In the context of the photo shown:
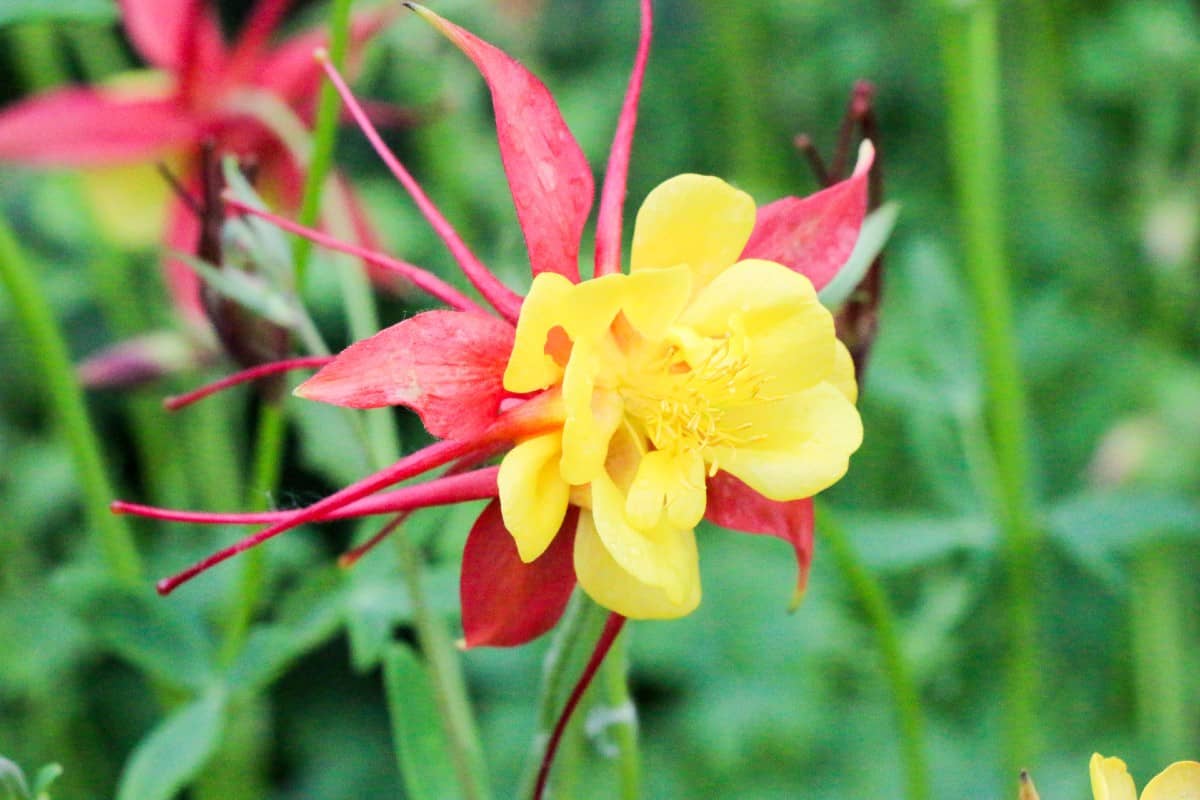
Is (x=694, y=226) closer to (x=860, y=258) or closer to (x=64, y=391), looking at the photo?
(x=860, y=258)

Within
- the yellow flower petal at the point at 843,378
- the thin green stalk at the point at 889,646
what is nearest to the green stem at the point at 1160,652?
the thin green stalk at the point at 889,646

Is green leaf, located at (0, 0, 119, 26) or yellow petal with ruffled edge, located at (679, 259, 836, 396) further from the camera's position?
green leaf, located at (0, 0, 119, 26)

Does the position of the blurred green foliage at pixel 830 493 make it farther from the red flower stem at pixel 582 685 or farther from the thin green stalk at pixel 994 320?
the red flower stem at pixel 582 685

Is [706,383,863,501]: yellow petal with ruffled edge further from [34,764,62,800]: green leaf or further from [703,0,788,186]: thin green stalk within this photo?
[703,0,788,186]: thin green stalk

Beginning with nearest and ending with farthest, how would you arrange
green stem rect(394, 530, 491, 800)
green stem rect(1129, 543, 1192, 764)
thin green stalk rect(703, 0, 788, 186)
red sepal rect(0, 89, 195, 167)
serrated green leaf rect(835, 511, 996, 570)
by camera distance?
green stem rect(394, 530, 491, 800) < red sepal rect(0, 89, 195, 167) < serrated green leaf rect(835, 511, 996, 570) < green stem rect(1129, 543, 1192, 764) < thin green stalk rect(703, 0, 788, 186)

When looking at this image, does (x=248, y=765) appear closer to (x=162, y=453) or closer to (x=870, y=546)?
(x=162, y=453)

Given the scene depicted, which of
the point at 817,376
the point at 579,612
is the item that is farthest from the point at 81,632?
the point at 817,376

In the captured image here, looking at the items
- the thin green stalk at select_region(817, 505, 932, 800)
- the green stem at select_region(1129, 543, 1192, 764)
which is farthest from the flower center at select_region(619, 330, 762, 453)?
the green stem at select_region(1129, 543, 1192, 764)
